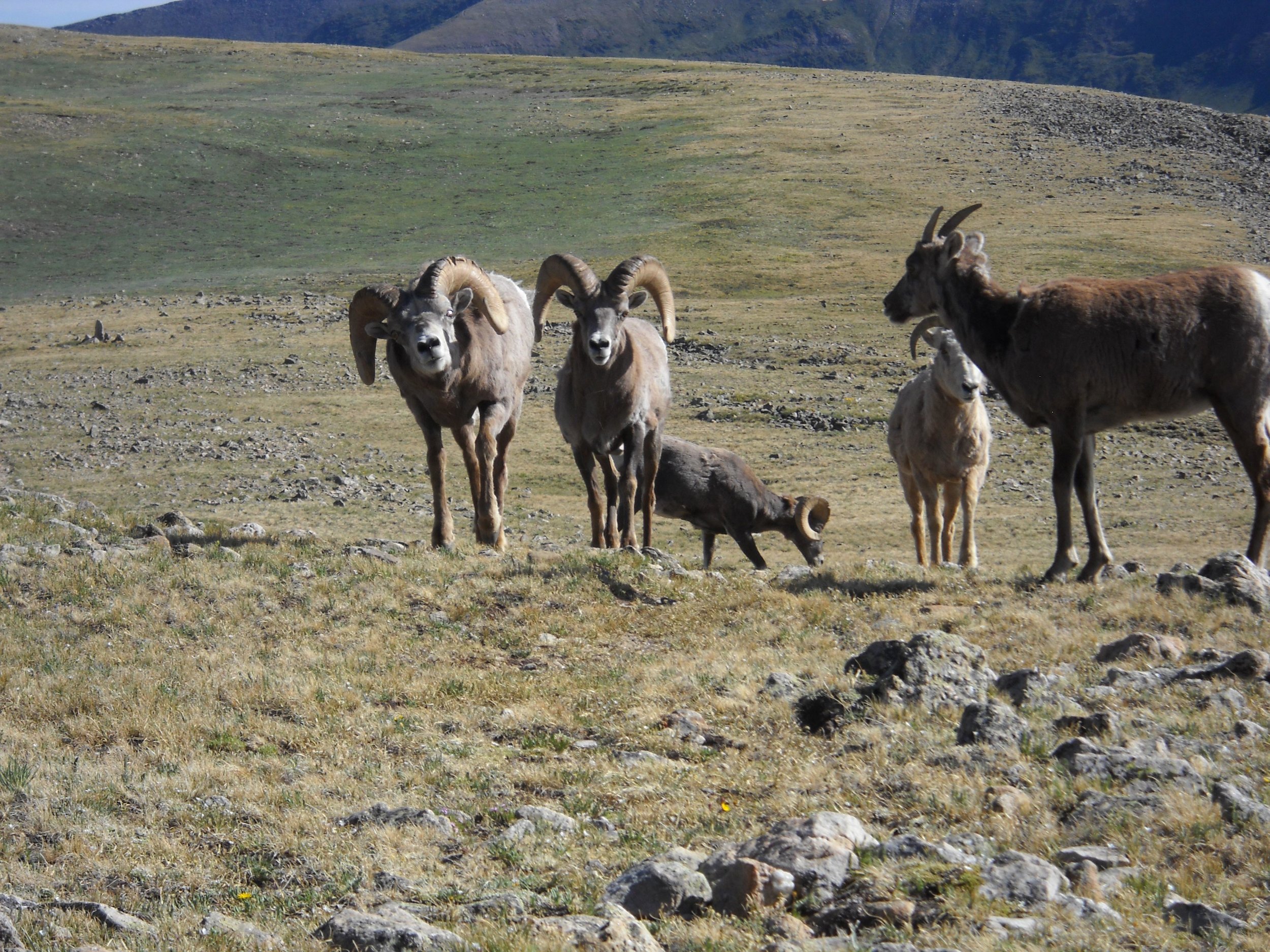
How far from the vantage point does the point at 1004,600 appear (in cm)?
1097

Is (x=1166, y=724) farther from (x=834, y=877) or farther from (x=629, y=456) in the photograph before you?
(x=629, y=456)

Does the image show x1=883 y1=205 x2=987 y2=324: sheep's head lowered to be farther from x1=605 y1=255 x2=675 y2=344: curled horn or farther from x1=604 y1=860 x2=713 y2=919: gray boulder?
x1=604 y1=860 x2=713 y2=919: gray boulder

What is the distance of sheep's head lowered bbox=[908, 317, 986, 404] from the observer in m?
15.4

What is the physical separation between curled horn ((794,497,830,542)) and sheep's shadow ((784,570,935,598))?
827 cm

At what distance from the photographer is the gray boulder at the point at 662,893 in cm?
527

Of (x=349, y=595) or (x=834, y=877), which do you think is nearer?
(x=834, y=877)

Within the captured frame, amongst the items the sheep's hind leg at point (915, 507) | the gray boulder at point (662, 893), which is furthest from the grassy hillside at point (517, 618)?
the sheep's hind leg at point (915, 507)

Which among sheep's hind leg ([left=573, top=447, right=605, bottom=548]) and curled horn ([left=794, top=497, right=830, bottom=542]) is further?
curled horn ([left=794, top=497, right=830, bottom=542])

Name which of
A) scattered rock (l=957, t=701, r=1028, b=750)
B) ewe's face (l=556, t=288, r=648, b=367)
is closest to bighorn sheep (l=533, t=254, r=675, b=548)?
ewe's face (l=556, t=288, r=648, b=367)

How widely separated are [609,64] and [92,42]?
1926 inches

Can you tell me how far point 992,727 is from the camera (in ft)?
23.0

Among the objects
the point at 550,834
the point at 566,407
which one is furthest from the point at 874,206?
the point at 550,834

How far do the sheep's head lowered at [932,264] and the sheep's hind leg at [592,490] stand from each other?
4266mm

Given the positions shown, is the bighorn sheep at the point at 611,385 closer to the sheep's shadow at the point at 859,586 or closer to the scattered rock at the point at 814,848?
the sheep's shadow at the point at 859,586
